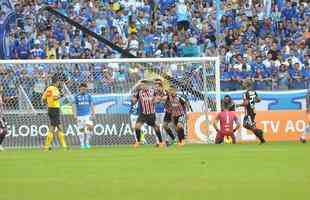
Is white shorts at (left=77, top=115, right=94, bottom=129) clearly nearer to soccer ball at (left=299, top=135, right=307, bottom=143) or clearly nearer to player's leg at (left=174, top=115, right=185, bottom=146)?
player's leg at (left=174, top=115, right=185, bottom=146)

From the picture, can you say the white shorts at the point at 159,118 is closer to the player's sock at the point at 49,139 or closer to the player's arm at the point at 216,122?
the player's arm at the point at 216,122

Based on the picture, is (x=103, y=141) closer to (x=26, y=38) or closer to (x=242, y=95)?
(x=242, y=95)

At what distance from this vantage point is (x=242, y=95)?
→ 92.6ft

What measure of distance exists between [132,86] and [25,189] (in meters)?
16.0

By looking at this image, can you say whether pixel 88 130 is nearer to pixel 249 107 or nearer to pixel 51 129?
pixel 51 129

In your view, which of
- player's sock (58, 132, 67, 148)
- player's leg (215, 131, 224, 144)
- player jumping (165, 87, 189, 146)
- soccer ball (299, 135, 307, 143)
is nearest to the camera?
player's sock (58, 132, 67, 148)

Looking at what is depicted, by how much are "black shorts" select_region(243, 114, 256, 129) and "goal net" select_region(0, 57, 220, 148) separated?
3.77ft

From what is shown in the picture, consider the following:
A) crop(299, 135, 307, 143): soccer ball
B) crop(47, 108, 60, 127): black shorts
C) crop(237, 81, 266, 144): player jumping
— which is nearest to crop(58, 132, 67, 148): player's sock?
crop(47, 108, 60, 127): black shorts

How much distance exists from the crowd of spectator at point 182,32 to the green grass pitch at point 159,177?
1189 cm

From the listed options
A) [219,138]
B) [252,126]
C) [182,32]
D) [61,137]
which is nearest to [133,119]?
[219,138]

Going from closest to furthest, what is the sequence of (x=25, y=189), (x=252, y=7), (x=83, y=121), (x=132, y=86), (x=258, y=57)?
(x=25, y=189)
(x=83, y=121)
(x=132, y=86)
(x=258, y=57)
(x=252, y=7)

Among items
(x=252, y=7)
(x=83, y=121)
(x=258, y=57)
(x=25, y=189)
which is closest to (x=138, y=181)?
(x=25, y=189)

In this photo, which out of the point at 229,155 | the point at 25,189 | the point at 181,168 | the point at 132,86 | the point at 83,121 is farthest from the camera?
the point at 132,86

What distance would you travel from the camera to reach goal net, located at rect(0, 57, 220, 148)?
26500 mm
